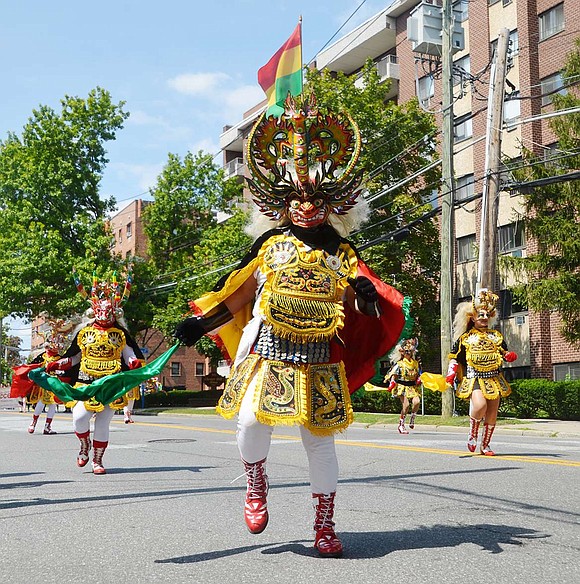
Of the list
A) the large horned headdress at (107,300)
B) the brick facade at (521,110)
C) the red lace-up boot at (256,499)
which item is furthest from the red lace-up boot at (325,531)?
the brick facade at (521,110)

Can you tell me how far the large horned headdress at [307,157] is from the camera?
5.53 meters

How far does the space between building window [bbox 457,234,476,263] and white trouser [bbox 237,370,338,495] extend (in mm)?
29669

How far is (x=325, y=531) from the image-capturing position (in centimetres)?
487

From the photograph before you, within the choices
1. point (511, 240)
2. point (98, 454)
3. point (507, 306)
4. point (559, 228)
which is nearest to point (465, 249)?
point (511, 240)

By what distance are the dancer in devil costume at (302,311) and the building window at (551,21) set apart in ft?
93.5

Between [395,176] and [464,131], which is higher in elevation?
[464,131]

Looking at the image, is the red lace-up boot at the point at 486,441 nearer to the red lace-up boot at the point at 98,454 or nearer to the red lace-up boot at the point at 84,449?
the red lace-up boot at the point at 98,454

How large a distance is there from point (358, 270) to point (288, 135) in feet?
3.38

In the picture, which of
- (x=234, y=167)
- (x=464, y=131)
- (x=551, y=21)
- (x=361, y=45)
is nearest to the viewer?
(x=551, y=21)

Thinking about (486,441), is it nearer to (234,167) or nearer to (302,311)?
(302,311)

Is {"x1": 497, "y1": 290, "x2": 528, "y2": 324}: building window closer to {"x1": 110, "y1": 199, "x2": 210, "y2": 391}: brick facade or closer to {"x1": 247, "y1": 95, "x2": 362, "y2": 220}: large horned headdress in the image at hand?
{"x1": 247, "y1": 95, "x2": 362, "y2": 220}: large horned headdress

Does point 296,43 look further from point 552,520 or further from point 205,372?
point 205,372

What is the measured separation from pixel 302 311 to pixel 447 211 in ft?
54.9

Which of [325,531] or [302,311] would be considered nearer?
[325,531]
